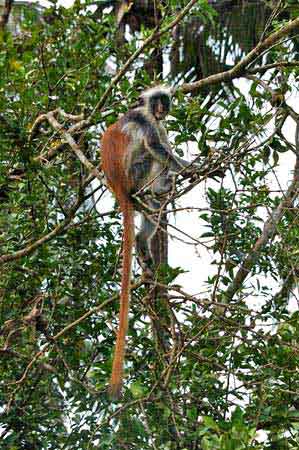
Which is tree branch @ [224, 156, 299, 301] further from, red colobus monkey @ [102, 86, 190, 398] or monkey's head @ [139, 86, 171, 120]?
monkey's head @ [139, 86, 171, 120]

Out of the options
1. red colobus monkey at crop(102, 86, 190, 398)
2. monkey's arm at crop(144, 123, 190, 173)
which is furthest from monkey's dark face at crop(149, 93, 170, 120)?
monkey's arm at crop(144, 123, 190, 173)

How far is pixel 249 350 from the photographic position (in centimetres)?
357

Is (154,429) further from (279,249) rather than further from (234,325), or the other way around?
(279,249)

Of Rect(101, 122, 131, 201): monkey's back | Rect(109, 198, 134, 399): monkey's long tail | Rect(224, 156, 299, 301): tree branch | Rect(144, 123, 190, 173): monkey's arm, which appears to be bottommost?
Rect(109, 198, 134, 399): monkey's long tail

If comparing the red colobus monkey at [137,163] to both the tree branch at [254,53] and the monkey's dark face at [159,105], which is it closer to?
the monkey's dark face at [159,105]

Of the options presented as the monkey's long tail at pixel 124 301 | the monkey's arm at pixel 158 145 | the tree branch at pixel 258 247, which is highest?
the monkey's arm at pixel 158 145

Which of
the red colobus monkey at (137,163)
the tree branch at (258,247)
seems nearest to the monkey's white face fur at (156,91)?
the red colobus monkey at (137,163)

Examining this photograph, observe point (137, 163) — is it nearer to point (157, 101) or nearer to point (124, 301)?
point (157, 101)

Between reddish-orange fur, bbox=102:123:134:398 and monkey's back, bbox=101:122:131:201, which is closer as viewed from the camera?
reddish-orange fur, bbox=102:123:134:398

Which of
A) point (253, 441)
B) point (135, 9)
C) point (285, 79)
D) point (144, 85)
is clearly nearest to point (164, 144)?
point (144, 85)

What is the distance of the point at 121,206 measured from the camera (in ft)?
12.8

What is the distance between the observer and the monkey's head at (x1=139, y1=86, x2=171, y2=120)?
14.9ft

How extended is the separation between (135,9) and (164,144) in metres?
2.49

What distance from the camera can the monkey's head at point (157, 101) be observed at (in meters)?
4.54
